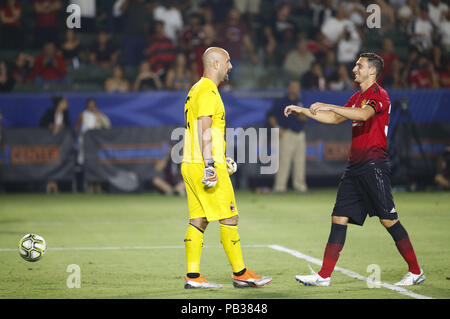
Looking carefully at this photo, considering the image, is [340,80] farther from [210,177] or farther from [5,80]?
[210,177]

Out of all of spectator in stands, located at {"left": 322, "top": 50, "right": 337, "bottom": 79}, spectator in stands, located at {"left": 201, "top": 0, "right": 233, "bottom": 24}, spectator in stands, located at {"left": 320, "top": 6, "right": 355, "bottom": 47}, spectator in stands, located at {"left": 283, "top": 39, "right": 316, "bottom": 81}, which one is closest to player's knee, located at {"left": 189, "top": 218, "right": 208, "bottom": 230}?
spectator in stands, located at {"left": 283, "top": 39, "right": 316, "bottom": 81}

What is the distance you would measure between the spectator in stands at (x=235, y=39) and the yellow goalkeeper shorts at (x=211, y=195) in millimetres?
13246

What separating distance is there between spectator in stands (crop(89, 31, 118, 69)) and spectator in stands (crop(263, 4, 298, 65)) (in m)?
4.27

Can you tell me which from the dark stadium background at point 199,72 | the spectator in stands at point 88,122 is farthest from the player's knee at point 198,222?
the spectator in stands at point 88,122

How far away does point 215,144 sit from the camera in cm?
745

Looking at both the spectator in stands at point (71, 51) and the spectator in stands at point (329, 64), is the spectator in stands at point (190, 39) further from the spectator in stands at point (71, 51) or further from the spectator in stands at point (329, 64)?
the spectator in stands at point (329, 64)

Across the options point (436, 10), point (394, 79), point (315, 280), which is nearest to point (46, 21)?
point (394, 79)

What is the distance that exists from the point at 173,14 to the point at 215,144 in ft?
48.3

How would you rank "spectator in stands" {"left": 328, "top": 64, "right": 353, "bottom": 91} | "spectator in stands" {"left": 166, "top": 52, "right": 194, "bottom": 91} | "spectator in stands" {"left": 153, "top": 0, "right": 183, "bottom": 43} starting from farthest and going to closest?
"spectator in stands" {"left": 153, "top": 0, "right": 183, "bottom": 43} → "spectator in stands" {"left": 328, "top": 64, "right": 353, "bottom": 91} → "spectator in stands" {"left": 166, "top": 52, "right": 194, "bottom": 91}

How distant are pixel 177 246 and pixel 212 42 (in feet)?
35.6

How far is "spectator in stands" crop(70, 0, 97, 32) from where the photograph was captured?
69.9ft

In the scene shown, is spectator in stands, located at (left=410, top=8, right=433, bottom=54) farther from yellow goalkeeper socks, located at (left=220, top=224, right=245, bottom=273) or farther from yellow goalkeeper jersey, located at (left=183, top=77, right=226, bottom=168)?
yellow goalkeeper socks, located at (left=220, top=224, right=245, bottom=273)
